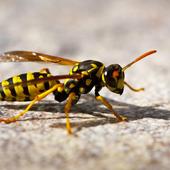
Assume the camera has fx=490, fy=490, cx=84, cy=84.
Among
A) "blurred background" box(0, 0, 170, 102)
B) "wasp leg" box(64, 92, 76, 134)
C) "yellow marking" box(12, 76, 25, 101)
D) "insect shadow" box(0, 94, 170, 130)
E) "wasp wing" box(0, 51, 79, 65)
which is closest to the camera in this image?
"wasp leg" box(64, 92, 76, 134)

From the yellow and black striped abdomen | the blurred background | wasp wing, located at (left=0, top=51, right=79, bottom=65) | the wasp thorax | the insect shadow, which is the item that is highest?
the blurred background

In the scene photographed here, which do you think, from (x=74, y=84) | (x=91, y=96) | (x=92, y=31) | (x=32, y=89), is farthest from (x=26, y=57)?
(x=92, y=31)

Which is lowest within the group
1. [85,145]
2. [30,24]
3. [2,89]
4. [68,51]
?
[85,145]

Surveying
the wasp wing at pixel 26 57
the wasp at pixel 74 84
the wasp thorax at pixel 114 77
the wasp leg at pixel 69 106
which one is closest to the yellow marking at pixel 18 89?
the wasp at pixel 74 84

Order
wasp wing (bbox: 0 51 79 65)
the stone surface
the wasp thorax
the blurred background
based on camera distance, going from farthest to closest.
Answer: the blurred background < wasp wing (bbox: 0 51 79 65) < the wasp thorax < the stone surface

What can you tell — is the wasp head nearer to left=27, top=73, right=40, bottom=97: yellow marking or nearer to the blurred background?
left=27, top=73, right=40, bottom=97: yellow marking

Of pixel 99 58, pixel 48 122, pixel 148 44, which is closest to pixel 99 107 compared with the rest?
pixel 48 122

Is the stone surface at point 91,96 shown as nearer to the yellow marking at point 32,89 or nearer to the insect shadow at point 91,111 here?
the insect shadow at point 91,111

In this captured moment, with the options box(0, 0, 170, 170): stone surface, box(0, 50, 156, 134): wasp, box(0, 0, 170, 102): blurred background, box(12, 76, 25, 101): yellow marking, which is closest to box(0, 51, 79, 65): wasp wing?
box(0, 50, 156, 134): wasp

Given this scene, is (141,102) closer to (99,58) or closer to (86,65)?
(86,65)
